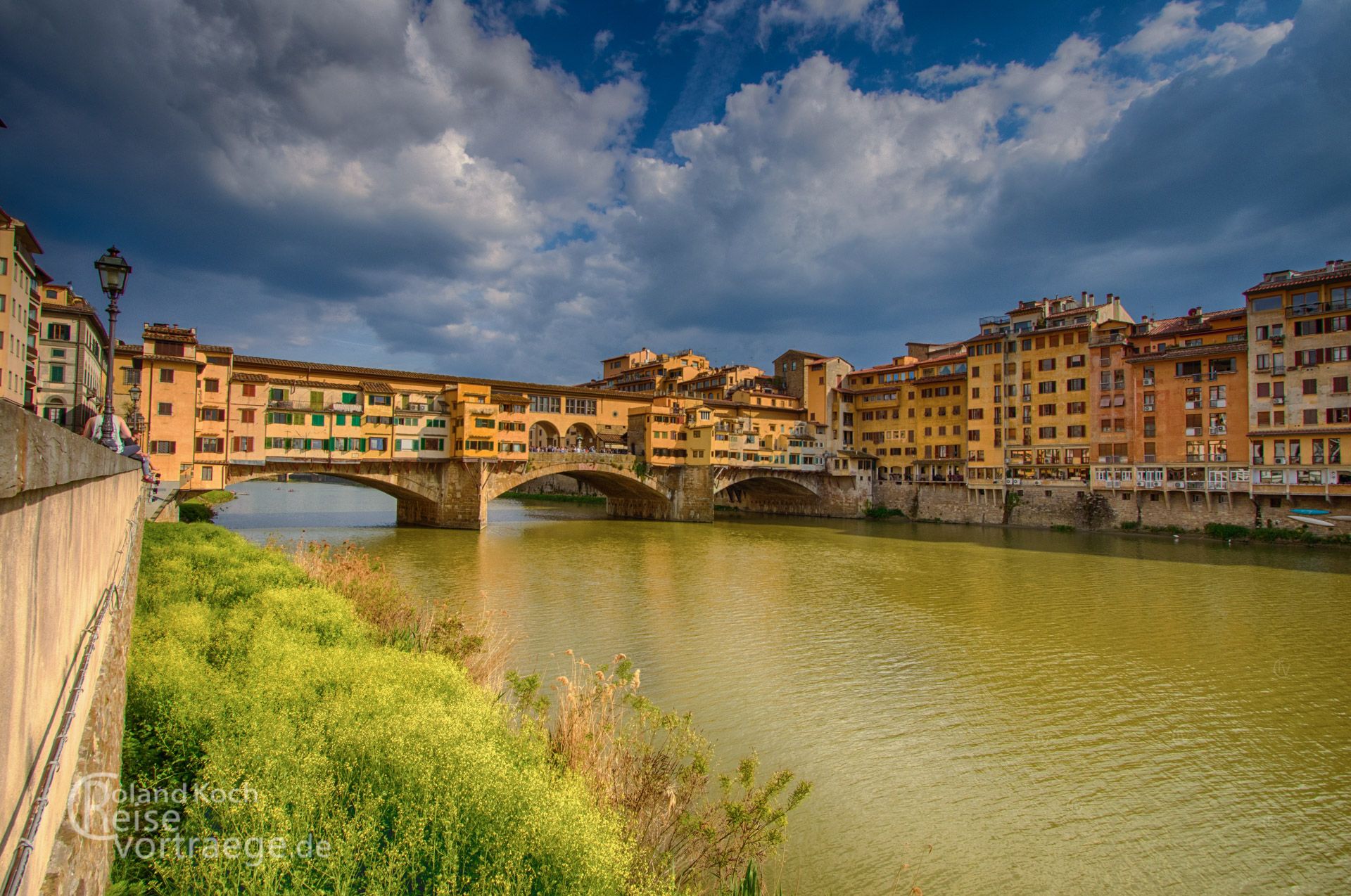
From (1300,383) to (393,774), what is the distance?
178ft

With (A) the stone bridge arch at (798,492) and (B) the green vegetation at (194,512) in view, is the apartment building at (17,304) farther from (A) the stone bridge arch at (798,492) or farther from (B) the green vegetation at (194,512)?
(A) the stone bridge arch at (798,492)

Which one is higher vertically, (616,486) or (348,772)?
(616,486)

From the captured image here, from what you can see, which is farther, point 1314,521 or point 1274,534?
point 1274,534

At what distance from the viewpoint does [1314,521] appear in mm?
41531

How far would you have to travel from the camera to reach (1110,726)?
1342 cm

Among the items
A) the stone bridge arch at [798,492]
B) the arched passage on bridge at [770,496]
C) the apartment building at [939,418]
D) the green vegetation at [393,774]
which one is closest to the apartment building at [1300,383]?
the apartment building at [939,418]

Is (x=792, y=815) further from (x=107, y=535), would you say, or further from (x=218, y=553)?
(x=218, y=553)

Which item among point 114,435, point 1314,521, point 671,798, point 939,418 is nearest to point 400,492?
point 114,435

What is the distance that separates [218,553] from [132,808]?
38.2 feet

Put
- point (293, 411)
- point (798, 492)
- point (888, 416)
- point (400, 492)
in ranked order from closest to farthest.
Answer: point (293, 411) < point (400, 492) < point (888, 416) < point (798, 492)

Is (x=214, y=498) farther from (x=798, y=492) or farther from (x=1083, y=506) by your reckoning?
(x=1083, y=506)

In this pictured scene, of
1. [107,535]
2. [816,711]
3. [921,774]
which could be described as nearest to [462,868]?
[107,535]

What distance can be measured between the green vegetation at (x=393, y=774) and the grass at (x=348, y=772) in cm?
2

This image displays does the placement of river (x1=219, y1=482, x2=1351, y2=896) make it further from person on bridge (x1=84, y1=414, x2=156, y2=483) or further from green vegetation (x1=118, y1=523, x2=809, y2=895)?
person on bridge (x1=84, y1=414, x2=156, y2=483)
